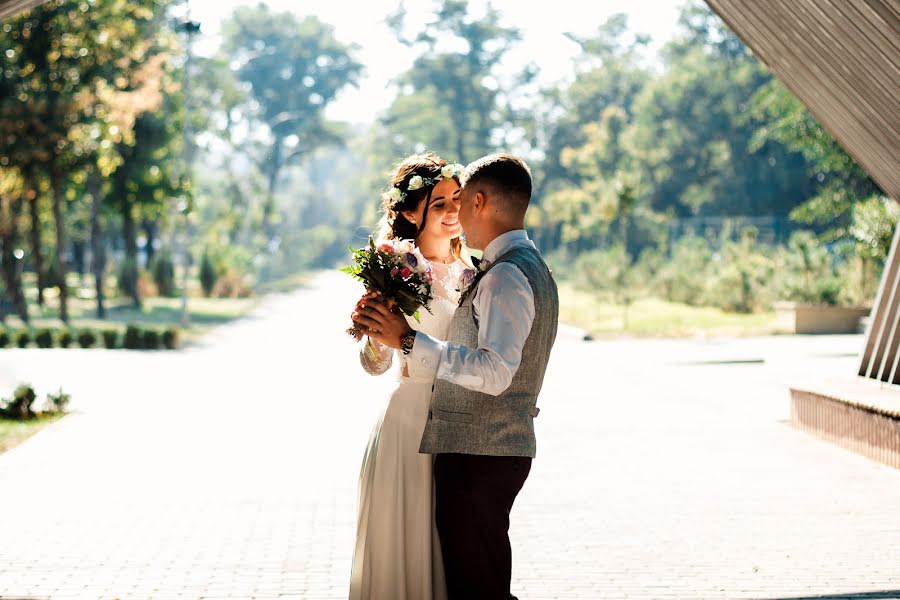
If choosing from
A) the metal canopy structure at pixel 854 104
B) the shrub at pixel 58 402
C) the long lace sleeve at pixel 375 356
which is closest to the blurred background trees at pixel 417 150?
the shrub at pixel 58 402

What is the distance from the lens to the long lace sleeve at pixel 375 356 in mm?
4680

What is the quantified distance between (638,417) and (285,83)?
9835 cm

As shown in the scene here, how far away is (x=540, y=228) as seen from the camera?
9275 cm

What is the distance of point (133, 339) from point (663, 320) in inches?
587

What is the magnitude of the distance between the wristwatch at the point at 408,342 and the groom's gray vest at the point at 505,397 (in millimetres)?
227

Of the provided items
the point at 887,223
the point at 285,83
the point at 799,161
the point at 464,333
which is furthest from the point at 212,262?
the point at 285,83

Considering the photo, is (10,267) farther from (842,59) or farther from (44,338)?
(842,59)

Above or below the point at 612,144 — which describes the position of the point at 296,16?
above

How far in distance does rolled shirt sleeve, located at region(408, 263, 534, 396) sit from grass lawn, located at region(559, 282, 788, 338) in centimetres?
2541

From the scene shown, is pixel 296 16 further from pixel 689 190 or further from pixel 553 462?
pixel 553 462

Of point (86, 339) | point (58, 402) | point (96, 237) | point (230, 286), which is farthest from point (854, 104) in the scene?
point (230, 286)

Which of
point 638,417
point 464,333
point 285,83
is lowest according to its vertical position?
point 638,417

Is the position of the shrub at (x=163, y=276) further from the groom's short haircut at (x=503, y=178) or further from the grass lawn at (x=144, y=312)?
the groom's short haircut at (x=503, y=178)

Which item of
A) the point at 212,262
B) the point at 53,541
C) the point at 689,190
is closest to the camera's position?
the point at 53,541
